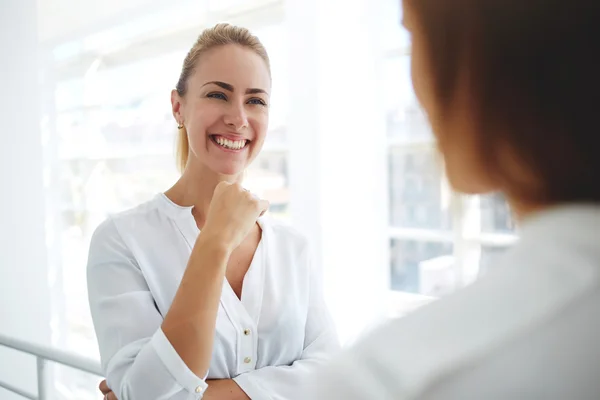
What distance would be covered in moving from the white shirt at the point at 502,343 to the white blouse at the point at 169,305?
2.40 feet

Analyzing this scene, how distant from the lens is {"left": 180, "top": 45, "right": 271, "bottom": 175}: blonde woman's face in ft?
4.27

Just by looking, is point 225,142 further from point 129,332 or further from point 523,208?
point 523,208

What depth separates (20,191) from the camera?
9.91 ft

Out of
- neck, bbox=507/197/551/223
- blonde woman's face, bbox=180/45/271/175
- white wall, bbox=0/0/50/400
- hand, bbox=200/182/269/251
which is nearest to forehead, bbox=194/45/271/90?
blonde woman's face, bbox=180/45/271/175

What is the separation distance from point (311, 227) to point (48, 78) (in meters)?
2.59

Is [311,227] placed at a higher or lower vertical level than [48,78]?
lower

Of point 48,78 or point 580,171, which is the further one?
point 48,78

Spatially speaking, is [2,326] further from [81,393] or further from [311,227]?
[311,227]

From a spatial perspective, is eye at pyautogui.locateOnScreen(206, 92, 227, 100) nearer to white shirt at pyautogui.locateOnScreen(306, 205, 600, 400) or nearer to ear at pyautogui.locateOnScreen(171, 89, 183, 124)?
ear at pyautogui.locateOnScreen(171, 89, 183, 124)

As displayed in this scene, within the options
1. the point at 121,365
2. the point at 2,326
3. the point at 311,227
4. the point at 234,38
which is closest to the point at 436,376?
the point at 121,365

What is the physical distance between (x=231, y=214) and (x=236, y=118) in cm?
29

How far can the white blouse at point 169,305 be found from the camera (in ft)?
3.27

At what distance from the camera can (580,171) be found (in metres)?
0.37

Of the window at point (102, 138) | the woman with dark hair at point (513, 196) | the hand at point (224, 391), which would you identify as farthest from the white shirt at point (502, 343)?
the window at point (102, 138)
